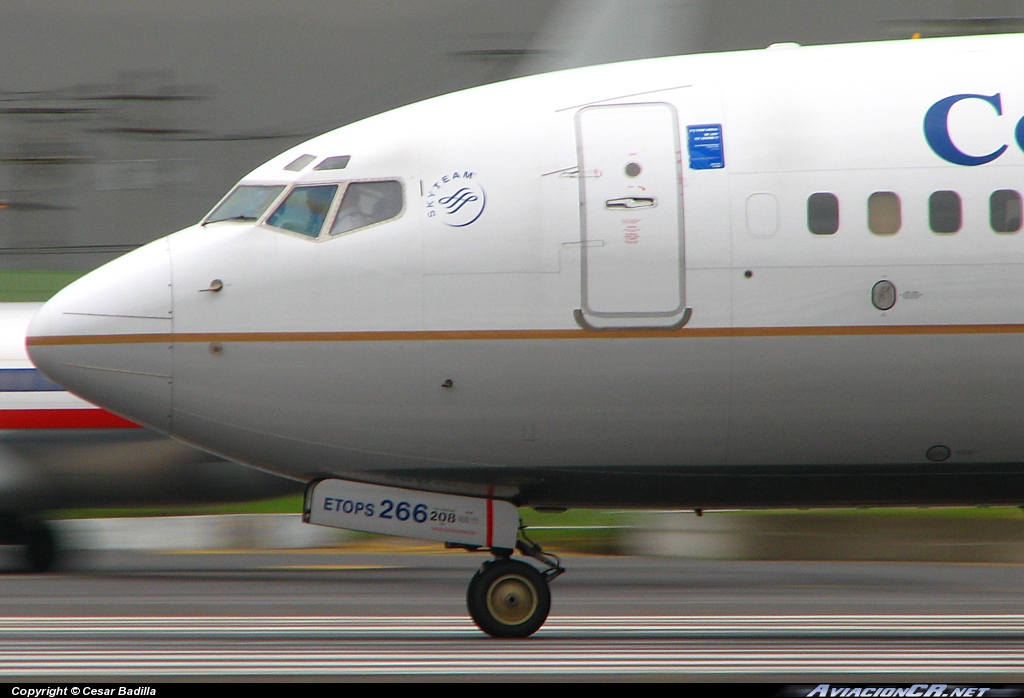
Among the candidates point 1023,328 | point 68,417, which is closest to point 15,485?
point 68,417

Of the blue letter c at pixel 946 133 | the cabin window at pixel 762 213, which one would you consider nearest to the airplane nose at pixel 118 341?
the cabin window at pixel 762 213

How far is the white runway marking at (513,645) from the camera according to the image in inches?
308

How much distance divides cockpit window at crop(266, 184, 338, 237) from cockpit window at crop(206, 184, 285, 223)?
10 cm

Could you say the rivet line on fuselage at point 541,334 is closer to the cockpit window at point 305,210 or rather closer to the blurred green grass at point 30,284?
the cockpit window at point 305,210

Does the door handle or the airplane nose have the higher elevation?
the door handle

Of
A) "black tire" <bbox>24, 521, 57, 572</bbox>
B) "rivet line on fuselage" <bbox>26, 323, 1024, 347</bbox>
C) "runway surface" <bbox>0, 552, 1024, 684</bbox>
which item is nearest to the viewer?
"runway surface" <bbox>0, 552, 1024, 684</bbox>

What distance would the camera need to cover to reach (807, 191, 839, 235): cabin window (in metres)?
8.24

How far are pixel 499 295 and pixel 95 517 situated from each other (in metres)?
12.3

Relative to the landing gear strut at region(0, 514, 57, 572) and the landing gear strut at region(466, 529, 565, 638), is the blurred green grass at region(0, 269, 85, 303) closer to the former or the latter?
the landing gear strut at region(0, 514, 57, 572)

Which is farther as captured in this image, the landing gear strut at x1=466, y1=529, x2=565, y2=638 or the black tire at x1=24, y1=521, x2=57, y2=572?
the black tire at x1=24, y1=521, x2=57, y2=572

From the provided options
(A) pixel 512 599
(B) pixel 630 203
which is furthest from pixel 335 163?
(A) pixel 512 599

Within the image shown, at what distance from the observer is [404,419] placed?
27.4ft

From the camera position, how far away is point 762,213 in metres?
8.27

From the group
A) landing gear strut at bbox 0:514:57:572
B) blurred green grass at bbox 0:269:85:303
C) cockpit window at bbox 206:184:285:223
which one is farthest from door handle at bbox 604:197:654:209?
blurred green grass at bbox 0:269:85:303
